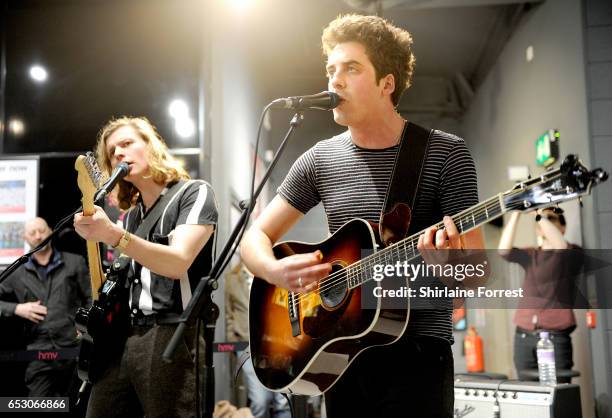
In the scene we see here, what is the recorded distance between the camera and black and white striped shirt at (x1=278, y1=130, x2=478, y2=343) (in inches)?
67.2

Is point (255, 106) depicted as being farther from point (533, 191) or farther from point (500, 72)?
point (533, 191)

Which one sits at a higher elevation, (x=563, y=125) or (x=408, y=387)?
(x=563, y=125)

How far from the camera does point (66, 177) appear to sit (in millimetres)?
4781

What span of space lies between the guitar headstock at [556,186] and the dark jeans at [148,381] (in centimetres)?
117

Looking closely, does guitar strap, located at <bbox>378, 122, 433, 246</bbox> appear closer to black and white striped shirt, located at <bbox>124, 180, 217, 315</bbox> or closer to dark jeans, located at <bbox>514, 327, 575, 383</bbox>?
black and white striped shirt, located at <bbox>124, 180, 217, 315</bbox>

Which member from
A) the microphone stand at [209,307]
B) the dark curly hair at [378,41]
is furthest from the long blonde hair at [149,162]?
the dark curly hair at [378,41]

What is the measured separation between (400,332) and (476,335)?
5382mm

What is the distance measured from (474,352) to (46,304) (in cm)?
423

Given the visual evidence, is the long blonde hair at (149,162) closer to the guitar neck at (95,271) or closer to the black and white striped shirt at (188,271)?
the black and white striped shirt at (188,271)

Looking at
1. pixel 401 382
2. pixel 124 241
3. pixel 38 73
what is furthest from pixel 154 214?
pixel 38 73

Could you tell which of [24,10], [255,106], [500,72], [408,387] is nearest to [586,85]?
[500,72]

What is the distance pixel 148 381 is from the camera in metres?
2.13

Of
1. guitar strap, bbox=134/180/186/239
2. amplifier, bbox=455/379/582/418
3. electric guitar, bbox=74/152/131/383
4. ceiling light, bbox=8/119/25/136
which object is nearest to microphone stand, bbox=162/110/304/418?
electric guitar, bbox=74/152/131/383

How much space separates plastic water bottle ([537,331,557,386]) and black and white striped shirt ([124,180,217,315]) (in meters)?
2.79
